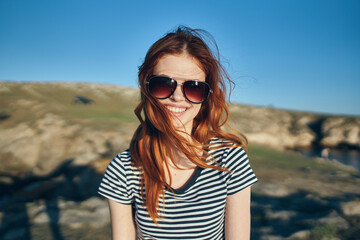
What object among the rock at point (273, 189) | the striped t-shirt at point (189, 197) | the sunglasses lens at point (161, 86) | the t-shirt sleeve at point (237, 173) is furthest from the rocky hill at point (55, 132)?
the rock at point (273, 189)

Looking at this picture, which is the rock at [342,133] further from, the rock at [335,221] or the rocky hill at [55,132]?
the rock at [335,221]

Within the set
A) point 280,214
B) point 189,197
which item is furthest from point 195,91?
point 280,214

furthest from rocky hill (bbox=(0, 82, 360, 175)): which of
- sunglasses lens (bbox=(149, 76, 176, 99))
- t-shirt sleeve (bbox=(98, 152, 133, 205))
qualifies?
t-shirt sleeve (bbox=(98, 152, 133, 205))

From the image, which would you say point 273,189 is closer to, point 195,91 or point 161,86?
point 195,91

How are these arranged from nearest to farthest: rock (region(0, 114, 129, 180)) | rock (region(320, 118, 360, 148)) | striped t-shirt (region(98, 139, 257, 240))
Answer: striped t-shirt (region(98, 139, 257, 240)) < rock (region(0, 114, 129, 180)) < rock (region(320, 118, 360, 148))

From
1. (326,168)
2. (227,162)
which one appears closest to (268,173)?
(326,168)

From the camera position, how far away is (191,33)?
2055mm

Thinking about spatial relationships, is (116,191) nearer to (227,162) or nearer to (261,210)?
(227,162)

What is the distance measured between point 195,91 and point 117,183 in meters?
1.03

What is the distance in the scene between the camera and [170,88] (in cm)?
190

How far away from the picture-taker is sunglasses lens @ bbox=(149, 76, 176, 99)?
6.17 ft

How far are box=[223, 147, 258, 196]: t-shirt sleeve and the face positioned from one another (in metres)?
0.52

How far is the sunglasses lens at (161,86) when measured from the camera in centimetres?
188

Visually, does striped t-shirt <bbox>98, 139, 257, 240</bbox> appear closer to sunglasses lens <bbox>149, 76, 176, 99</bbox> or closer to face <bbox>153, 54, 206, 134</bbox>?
face <bbox>153, 54, 206, 134</bbox>
